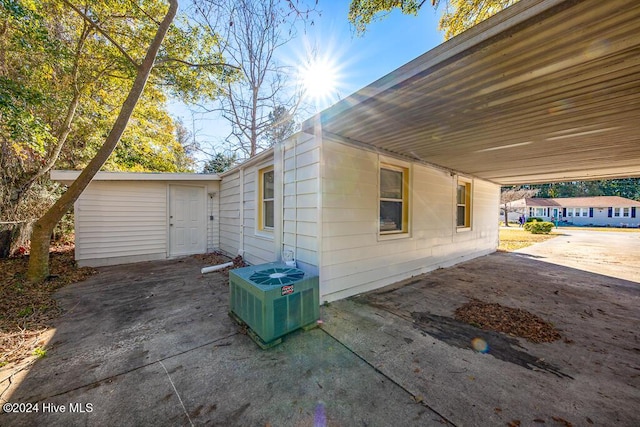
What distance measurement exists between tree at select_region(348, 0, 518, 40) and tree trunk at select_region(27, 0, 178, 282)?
12.6ft

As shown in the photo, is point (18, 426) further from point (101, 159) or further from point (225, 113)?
point (225, 113)

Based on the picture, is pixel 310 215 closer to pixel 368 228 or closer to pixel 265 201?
pixel 368 228

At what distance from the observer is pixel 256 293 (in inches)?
91.9

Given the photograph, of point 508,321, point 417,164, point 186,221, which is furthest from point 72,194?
point 508,321

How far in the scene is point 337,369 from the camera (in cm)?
201

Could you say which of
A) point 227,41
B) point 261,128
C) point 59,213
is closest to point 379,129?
point 59,213

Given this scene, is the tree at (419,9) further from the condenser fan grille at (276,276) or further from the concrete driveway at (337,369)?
the concrete driveway at (337,369)

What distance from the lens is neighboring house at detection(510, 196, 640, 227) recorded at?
22.7 metres

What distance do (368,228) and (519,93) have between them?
2495mm

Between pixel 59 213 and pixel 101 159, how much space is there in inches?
51.1

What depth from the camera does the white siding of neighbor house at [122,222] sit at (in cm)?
546

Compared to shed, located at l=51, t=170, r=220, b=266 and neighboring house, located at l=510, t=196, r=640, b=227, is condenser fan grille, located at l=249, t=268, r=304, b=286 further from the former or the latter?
neighboring house, located at l=510, t=196, r=640, b=227

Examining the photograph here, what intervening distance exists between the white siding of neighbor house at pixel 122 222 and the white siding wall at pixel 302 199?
4.34m

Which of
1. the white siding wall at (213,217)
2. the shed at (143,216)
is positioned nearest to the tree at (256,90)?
the white siding wall at (213,217)
